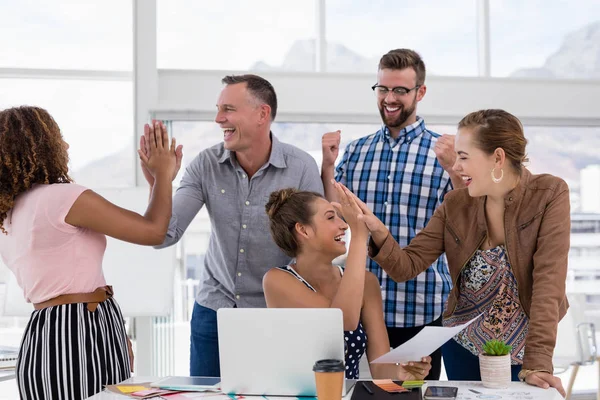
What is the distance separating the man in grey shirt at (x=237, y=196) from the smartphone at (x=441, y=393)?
3.37 feet

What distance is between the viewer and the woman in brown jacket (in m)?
2.19

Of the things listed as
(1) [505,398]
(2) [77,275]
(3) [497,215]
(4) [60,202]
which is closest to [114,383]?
(2) [77,275]

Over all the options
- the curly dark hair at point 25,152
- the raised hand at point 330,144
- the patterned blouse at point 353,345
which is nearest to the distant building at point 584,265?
the raised hand at point 330,144

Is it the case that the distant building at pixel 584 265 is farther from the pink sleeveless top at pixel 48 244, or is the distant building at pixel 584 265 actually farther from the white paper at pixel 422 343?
the pink sleeveless top at pixel 48 244

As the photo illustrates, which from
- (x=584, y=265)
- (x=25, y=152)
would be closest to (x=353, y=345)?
(x=25, y=152)

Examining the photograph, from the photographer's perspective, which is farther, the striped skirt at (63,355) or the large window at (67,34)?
the large window at (67,34)

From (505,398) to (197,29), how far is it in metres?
3.55

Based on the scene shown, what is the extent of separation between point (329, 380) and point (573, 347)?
2951 millimetres

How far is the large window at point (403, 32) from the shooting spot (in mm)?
4867

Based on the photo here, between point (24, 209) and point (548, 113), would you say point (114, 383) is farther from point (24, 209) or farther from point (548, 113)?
point (548, 113)

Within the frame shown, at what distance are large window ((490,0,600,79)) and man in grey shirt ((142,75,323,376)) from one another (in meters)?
2.54

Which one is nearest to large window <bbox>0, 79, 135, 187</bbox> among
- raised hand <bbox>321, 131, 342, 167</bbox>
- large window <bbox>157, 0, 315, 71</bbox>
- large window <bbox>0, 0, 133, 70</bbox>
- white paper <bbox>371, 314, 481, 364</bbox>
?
large window <bbox>0, 0, 133, 70</bbox>

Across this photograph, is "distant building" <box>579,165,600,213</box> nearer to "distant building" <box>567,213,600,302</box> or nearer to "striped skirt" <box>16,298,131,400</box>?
"distant building" <box>567,213,600,302</box>

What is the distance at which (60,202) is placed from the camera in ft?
7.12
